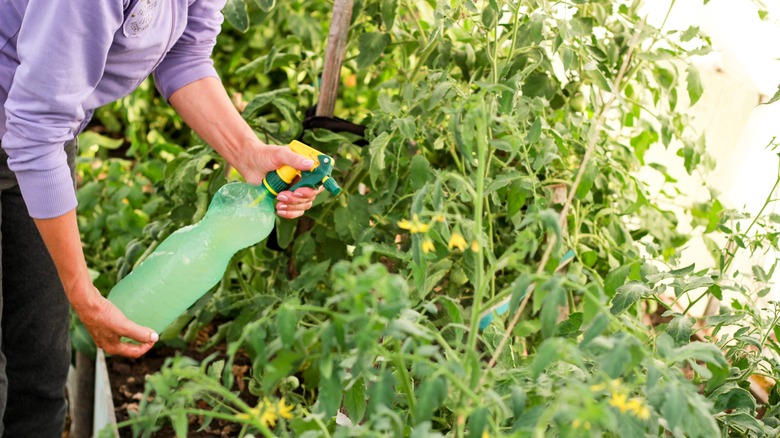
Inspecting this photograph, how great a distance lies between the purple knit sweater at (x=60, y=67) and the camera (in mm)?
1066

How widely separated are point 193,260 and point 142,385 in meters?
0.75

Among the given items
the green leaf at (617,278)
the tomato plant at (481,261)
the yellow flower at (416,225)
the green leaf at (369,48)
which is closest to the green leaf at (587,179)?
the tomato plant at (481,261)

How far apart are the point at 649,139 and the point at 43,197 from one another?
115 centimetres

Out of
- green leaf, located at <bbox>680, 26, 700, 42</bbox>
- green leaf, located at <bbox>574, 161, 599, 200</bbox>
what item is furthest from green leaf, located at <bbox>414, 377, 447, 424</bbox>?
green leaf, located at <bbox>680, 26, 700, 42</bbox>

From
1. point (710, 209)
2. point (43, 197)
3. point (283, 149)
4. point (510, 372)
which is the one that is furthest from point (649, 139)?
point (43, 197)

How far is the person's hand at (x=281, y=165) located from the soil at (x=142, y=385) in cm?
61

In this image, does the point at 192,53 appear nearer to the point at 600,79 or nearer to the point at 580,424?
the point at 600,79

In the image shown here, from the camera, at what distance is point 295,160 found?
4.32ft

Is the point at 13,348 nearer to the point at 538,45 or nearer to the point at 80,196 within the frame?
the point at 80,196

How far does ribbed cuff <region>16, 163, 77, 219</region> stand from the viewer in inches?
45.9

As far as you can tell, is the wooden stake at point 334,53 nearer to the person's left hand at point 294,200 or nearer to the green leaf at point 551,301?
the person's left hand at point 294,200

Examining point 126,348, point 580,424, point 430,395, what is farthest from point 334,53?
point 580,424

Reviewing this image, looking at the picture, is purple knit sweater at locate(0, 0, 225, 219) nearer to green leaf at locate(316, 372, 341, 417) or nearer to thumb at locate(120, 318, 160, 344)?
thumb at locate(120, 318, 160, 344)

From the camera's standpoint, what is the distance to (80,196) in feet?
7.45
